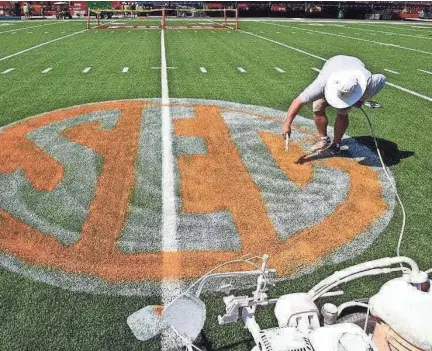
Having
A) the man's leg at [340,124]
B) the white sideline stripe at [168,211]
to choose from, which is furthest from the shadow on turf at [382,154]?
the white sideline stripe at [168,211]

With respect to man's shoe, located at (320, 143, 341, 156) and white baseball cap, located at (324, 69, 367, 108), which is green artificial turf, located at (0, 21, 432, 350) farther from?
white baseball cap, located at (324, 69, 367, 108)

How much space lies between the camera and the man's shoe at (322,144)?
761 cm

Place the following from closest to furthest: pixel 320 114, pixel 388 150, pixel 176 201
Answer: pixel 176 201
pixel 320 114
pixel 388 150

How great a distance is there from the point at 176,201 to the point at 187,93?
6354 millimetres

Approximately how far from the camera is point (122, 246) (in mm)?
4977

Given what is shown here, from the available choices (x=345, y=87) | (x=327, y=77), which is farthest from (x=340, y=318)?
(x=327, y=77)

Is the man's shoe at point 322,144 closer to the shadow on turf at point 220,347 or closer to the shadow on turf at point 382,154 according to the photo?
the shadow on turf at point 382,154

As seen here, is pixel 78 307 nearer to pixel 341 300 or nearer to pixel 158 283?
pixel 158 283

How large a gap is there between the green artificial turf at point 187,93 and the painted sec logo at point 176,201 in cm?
32

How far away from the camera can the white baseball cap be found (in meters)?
5.77

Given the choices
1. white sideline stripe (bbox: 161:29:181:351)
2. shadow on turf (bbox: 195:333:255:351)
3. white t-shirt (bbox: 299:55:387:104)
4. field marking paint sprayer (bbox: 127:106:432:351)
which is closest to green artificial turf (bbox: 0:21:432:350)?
shadow on turf (bbox: 195:333:255:351)

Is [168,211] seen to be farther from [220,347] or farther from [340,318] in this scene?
[340,318]

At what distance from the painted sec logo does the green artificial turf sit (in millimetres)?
321

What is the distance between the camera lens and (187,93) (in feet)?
38.5
